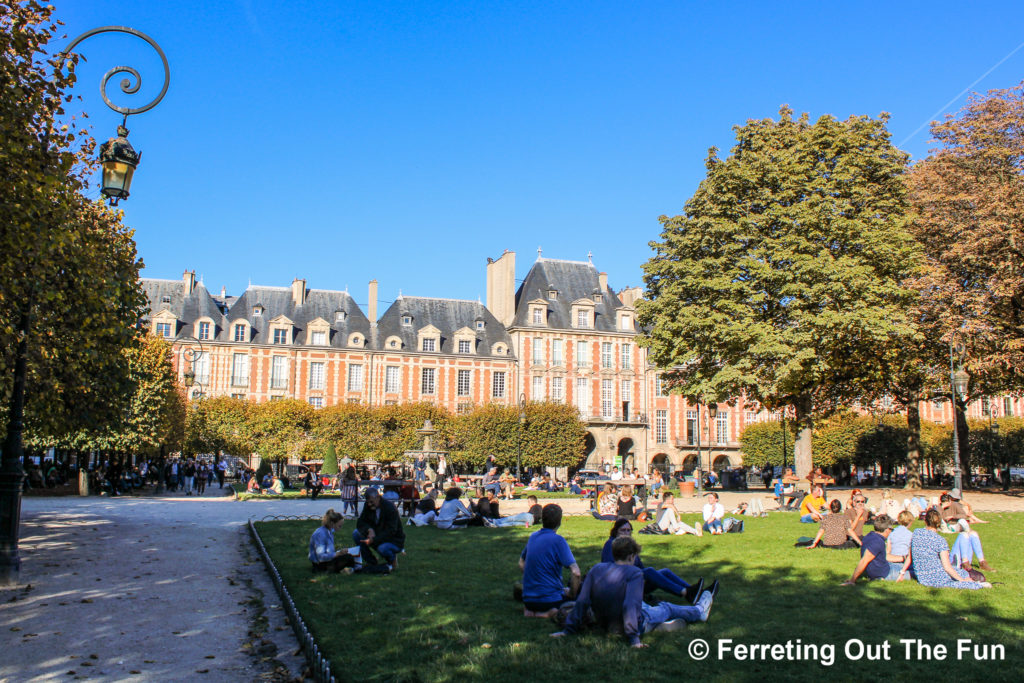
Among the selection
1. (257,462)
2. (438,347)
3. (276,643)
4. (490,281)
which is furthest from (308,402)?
(276,643)

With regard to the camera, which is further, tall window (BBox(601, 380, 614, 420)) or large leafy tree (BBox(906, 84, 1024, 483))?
tall window (BBox(601, 380, 614, 420))

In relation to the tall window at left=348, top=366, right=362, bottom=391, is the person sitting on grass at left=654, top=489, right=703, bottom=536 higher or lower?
lower

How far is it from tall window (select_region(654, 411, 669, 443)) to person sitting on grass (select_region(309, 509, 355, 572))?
4161cm

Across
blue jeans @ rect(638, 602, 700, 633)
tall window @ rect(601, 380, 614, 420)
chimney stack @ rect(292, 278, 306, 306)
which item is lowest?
blue jeans @ rect(638, 602, 700, 633)

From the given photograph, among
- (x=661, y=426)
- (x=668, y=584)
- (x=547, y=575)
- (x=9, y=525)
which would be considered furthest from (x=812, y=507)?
(x=661, y=426)

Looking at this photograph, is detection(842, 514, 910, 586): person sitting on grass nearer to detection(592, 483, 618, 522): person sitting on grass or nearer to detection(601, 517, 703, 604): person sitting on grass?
detection(601, 517, 703, 604): person sitting on grass

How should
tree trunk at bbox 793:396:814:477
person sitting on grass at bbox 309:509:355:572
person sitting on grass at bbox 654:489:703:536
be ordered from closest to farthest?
person sitting on grass at bbox 309:509:355:572, person sitting on grass at bbox 654:489:703:536, tree trunk at bbox 793:396:814:477

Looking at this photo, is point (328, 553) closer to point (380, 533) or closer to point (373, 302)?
point (380, 533)

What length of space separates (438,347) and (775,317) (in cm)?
2757

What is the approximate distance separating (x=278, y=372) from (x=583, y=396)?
18.1 metres

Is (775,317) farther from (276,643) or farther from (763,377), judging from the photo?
(276,643)

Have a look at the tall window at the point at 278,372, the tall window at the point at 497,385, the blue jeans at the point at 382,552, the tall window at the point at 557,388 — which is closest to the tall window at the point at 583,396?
the tall window at the point at 557,388

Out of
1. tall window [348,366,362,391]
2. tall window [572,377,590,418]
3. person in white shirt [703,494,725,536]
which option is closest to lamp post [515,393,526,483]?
tall window [572,377,590,418]

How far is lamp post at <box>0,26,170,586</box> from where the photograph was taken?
26.5 ft
